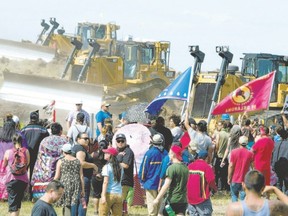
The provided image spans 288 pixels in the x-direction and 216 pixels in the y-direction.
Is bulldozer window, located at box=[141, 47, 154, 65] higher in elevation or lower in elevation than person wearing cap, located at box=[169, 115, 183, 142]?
higher

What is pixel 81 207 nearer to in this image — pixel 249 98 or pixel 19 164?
pixel 19 164

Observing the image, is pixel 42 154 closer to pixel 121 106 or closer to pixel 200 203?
pixel 200 203

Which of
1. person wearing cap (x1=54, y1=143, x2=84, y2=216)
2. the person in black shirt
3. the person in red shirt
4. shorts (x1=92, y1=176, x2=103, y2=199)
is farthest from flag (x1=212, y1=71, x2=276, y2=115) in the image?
the person in black shirt

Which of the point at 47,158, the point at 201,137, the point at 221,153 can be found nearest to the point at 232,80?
the point at 221,153

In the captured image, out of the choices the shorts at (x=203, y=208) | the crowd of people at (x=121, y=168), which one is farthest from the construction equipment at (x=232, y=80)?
the shorts at (x=203, y=208)

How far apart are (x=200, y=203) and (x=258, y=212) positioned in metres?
5.38

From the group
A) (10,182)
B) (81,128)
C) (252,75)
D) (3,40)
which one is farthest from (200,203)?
(3,40)

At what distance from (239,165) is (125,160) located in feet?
6.65

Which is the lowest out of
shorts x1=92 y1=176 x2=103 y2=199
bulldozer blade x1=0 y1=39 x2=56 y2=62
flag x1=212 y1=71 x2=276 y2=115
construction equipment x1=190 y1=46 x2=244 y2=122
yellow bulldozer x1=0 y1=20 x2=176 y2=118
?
shorts x1=92 y1=176 x2=103 y2=199

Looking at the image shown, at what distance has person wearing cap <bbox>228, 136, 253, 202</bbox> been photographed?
1553 centimetres

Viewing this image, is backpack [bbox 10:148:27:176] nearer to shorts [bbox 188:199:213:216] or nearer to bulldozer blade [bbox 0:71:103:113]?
shorts [bbox 188:199:213:216]

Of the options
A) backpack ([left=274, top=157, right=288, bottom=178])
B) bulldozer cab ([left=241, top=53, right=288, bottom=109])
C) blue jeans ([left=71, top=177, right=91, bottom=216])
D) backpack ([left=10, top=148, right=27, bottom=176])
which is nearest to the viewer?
blue jeans ([left=71, top=177, right=91, bottom=216])

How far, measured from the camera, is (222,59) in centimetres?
2941

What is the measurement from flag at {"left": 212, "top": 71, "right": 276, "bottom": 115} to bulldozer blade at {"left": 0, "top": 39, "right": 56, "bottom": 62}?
3536cm
